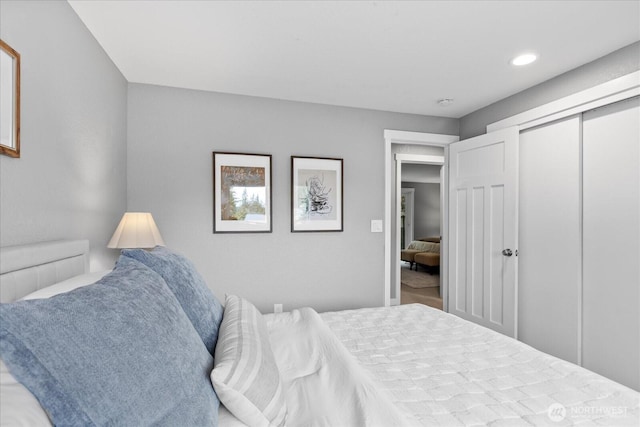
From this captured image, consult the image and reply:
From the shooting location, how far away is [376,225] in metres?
3.45

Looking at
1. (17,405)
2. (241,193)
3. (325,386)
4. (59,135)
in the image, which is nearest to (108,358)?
(17,405)

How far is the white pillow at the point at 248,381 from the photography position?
2.84 ft

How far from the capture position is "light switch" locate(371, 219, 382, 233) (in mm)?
3434

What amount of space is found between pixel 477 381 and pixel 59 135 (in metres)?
2.20

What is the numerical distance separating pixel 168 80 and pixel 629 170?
354 centimetres

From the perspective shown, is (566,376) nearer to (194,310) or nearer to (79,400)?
(194,310)

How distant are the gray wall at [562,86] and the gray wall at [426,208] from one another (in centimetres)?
582

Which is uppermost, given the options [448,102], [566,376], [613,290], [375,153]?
[448,102]

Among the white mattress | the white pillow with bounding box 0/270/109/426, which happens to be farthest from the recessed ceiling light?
the white pillow with bounding box 0/270/109/426

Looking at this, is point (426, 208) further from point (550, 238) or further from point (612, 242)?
point (612, 242)

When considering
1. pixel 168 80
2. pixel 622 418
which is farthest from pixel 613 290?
pixel 168 80

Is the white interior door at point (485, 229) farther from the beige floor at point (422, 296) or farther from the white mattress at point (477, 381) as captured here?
the white mattress at point (477, 381)

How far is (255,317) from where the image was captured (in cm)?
136

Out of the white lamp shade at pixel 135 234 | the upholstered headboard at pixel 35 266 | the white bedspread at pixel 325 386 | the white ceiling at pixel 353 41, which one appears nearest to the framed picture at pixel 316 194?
the white ceiling at pixel 353 41
